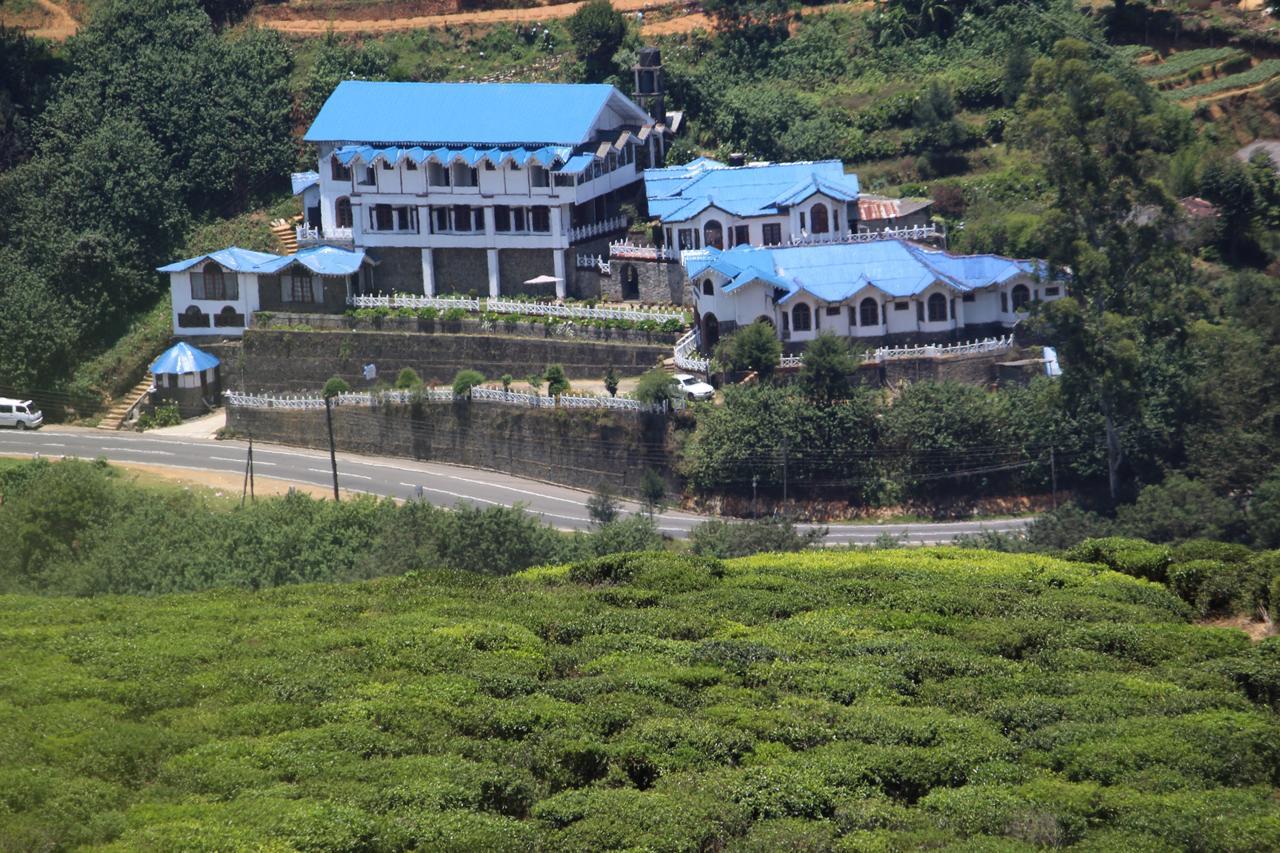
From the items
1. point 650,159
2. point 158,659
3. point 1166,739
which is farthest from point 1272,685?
point 650,159

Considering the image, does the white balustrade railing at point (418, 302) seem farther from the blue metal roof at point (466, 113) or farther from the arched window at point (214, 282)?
the blue metal roof at point (466, 113)

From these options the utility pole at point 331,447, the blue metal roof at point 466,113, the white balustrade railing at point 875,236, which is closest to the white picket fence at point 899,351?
the white balustrade railing at point 875,236

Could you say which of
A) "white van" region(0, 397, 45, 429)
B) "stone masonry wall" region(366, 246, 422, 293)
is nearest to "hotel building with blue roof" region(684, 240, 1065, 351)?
"stone masonry wall" region(366, 246, 422, 293)

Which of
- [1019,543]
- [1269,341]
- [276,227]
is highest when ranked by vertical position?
[276,227]

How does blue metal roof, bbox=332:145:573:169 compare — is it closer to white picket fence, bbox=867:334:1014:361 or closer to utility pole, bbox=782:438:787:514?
white picket fence, bbox=867:334:1014:361

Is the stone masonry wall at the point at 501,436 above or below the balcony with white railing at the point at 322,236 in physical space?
below

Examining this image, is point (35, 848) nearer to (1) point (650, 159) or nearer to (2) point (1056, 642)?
(2) point (1056, 642)
